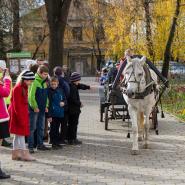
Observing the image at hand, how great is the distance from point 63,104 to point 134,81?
5.39 feet

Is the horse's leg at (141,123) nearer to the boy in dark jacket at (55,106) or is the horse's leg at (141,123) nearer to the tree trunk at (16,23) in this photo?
the boy in dark jacket at (55,106)

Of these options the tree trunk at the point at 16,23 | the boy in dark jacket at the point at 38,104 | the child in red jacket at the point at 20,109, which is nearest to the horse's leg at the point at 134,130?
the boy in dark jacket at the point at 38,104

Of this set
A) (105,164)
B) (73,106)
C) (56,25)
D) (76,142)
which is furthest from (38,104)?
(56,25)

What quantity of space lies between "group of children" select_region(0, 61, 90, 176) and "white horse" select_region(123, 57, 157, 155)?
4.56 ft

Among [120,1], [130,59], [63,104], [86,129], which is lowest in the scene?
[86,129]

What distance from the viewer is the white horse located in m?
10.5

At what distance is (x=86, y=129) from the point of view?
1434 cm

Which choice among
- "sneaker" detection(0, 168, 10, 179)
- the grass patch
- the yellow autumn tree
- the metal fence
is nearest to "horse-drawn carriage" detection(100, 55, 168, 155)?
"sneaker" detection(0, 168, 10, 179)

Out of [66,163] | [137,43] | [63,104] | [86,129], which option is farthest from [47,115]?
[137,43]

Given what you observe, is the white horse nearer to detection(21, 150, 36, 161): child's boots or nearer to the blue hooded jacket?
the blue hooded jacket

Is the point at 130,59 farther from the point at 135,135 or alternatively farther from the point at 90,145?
the point at 90,145

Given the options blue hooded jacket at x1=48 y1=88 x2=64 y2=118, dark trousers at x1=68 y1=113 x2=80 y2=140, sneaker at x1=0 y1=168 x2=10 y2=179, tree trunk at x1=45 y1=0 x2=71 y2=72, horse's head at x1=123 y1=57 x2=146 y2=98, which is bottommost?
sneaker at x1=0 y1=168 x2=10 y2=179

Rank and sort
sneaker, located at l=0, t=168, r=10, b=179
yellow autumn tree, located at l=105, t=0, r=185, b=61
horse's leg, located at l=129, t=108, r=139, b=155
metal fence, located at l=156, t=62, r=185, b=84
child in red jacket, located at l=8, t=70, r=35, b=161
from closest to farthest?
sneaker, located at l=0, t=168, r=10, b=179 → child in red jacket, located at l=8, t=70, r=35, b=161 → horse's leg, located at l=129, t=108, r=139, b=155 → yellow autumn tree, located at l=105, t=0, r=185, b=61 → metal fence, located at l=156, t=62, r=185, b=84

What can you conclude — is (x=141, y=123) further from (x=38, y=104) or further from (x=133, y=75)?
(x=38, y=104)
